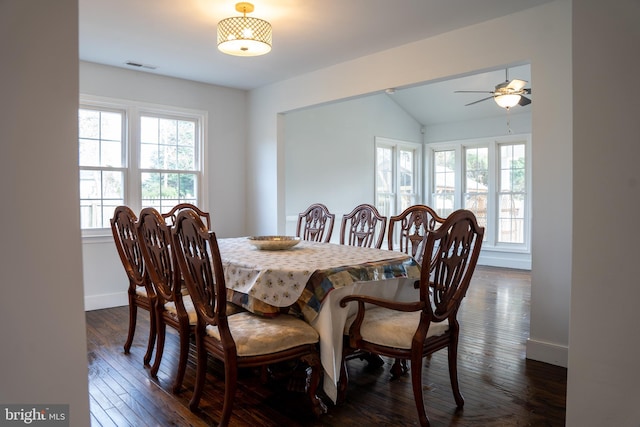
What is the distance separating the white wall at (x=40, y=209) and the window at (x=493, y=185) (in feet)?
24.3

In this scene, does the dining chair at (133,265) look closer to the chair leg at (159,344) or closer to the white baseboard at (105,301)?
the chair leg at (159,344)

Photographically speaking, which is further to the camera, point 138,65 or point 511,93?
point 511,93

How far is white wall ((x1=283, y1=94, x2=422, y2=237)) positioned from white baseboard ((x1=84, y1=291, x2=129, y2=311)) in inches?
91.7

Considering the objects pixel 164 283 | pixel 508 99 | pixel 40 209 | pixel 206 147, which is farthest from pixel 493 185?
pixel 40 209

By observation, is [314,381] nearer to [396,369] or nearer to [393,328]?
[393,328]

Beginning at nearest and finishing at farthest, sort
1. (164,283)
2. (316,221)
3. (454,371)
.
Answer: (454,371) → (164,283) → (316,221)

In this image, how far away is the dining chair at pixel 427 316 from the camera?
82.4 inches

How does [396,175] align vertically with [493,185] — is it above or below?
above

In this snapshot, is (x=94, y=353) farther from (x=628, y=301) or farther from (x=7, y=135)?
(x=628, y=301)

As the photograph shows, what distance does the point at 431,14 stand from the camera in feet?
11.0

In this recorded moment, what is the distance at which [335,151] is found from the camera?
693cm

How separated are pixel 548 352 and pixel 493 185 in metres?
5.07

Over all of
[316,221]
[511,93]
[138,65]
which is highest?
[138,65]

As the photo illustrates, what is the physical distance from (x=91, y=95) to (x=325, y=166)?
3381 mm
